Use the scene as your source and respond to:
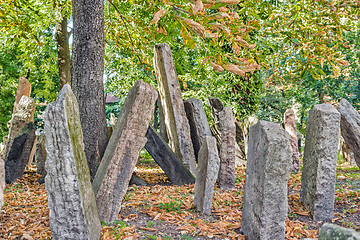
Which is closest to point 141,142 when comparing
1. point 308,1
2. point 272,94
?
point 308,1

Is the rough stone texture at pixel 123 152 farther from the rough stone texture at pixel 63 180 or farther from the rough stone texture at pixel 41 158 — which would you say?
the rough stone texture at pixel 41 158

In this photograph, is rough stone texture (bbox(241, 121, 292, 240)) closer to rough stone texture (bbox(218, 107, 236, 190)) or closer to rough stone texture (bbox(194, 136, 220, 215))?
rough stone texture (bbox(194, 136, 220, 215))

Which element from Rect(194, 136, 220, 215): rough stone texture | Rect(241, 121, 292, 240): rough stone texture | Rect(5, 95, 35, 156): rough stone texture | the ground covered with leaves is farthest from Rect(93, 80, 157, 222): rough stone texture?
Rect(5, 95, 35, 156): rough stone texture

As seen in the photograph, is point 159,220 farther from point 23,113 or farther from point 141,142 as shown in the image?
point 23,113

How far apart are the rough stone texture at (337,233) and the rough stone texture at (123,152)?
9.26ft

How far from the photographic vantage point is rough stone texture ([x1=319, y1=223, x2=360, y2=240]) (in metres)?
1.07

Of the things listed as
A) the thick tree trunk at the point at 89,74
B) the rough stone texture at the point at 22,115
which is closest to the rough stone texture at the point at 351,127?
the thick tree trunk at the point at 89,74

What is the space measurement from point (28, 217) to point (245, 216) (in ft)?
8.57

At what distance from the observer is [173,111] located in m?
6.27

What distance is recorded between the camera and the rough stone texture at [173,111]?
20.2ft

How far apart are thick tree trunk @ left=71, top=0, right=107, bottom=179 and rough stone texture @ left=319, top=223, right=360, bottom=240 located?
13.3 ft

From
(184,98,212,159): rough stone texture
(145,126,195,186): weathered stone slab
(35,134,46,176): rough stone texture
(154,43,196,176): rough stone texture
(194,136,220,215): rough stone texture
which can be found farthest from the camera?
(35,134,46,176): rough stone texture

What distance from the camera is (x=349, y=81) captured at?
18688mm

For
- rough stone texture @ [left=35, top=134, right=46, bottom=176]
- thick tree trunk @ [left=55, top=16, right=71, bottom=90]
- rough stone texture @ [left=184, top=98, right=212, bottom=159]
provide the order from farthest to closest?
1. thick tree trunk @ [left=55, top=16, right=71, bottom=90]
2. rough stone texture @ [left=35, top=134, right=46, bottom=176]
3. rough stone texture @ [left=184, top=98, right=212, bottom=159]
